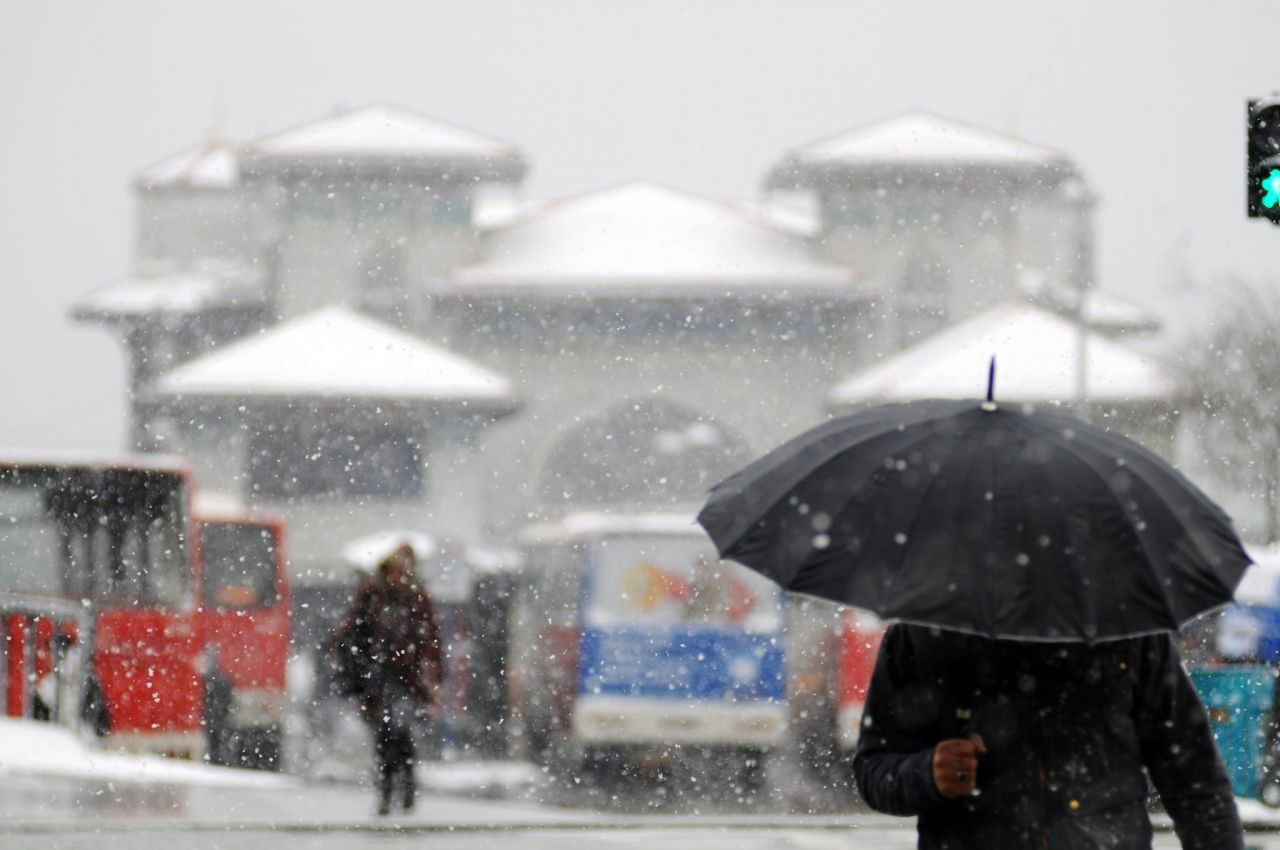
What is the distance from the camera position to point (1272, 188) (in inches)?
365

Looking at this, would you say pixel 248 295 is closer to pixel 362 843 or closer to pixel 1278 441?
pixel 1278 441

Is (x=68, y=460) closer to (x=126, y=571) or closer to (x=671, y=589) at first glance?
(x=126, y=571)

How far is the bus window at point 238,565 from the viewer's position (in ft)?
64.5

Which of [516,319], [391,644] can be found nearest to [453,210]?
[516,319]

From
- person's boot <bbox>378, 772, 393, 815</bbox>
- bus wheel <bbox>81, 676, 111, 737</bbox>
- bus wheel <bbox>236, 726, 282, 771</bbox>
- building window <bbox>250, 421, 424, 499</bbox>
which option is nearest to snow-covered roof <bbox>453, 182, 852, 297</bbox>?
building window <bbox>250, 421, 424, 499</bbox>

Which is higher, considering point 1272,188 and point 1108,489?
point 1272,188

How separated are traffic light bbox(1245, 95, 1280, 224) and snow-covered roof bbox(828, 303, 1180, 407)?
33820 mm

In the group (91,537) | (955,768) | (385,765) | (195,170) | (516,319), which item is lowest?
(385,765)

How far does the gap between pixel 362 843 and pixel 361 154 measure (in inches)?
1724

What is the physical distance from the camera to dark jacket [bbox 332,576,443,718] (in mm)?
11703

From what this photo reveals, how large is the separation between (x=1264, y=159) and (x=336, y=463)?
38.6 metres

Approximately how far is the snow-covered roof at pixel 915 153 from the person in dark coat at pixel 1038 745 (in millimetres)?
49606

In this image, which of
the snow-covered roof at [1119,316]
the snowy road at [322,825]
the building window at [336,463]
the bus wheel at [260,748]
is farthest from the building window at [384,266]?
the snowy road at [322,825]

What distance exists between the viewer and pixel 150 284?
58938 millimetres
